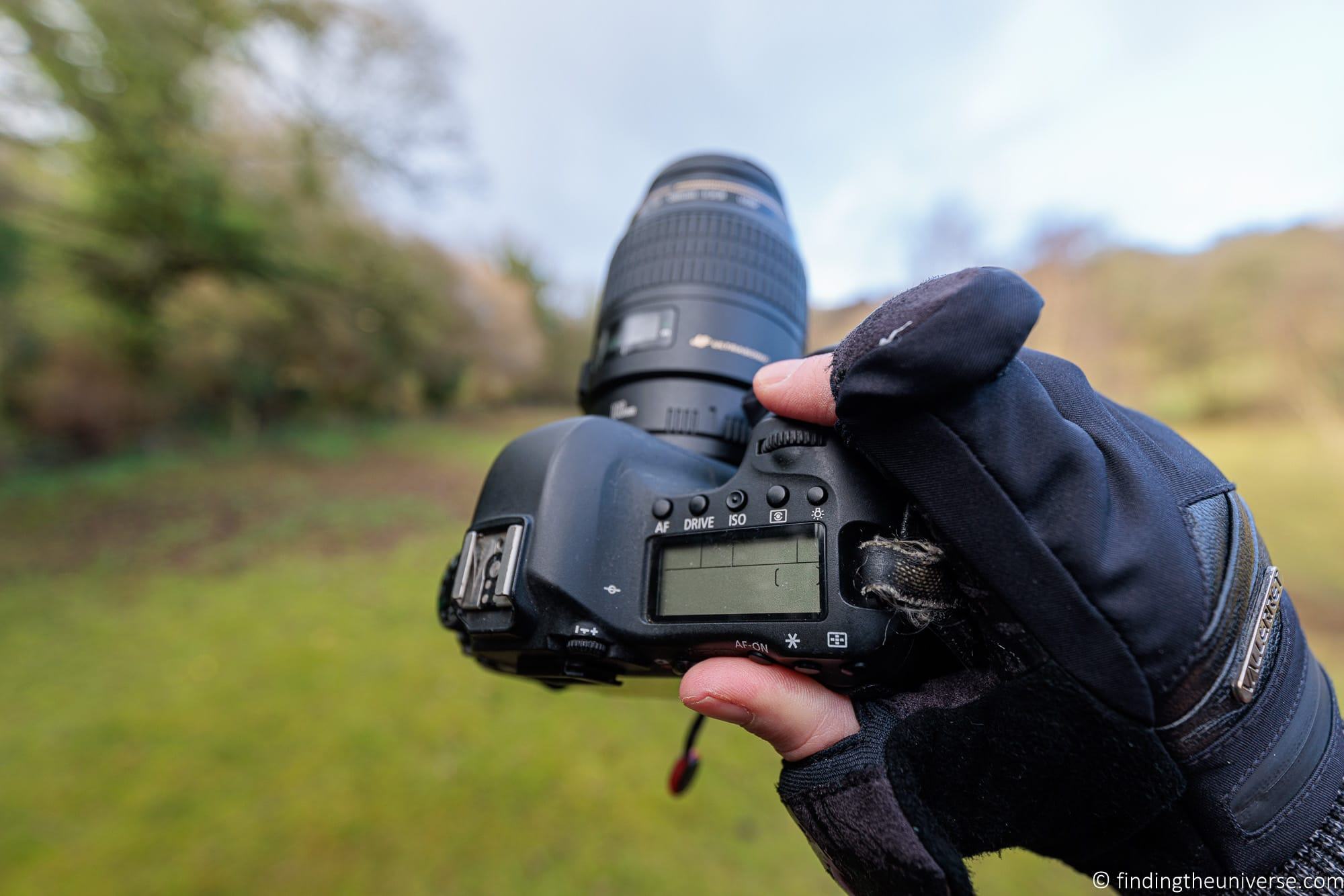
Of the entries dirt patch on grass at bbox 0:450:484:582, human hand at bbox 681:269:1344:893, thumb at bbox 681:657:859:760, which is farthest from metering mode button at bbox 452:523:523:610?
dirt patch on grass at bbox 0:450:484:582

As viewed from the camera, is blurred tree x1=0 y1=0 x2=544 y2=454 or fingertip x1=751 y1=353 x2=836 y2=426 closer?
fingertip x1=751 y1=353 x2=836 y2=426

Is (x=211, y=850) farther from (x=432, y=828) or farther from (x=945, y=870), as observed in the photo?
(x=945, y=870)

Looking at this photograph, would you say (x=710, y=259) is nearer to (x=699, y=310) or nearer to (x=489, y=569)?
(x=699, y=310)

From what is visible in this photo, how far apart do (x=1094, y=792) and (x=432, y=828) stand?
7.07 feet

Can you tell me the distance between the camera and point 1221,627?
43 cm

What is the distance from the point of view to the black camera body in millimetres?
509

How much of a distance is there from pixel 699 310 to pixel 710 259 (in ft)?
0.26

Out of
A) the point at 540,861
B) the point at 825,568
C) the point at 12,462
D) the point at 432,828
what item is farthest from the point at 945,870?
the point at 12,462

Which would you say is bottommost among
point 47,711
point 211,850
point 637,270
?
point 211,850

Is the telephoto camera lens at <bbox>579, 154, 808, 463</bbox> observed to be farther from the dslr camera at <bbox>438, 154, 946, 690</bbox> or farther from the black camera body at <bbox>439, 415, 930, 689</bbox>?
the black camera body at <bbox>439, 415, 930, 689</bbox>

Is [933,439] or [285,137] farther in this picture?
[285,137]

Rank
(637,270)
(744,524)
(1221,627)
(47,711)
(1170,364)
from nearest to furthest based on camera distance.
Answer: (1221,627) < (744,524) < (637,270) < (47,711) < (1170,364)

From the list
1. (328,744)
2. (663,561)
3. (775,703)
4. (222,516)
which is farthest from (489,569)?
(222,516)

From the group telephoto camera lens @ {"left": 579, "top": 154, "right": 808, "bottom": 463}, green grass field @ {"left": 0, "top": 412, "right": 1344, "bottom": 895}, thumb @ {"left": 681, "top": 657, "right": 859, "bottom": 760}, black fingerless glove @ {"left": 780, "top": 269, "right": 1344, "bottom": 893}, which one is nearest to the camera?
black fingerless glove @ {"left": 780, "top": 269, "right": 1344, "bottom": 893}
